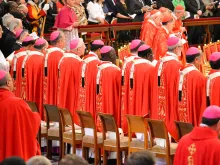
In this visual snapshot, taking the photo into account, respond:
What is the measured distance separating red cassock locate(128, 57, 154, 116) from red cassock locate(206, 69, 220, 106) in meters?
1.49

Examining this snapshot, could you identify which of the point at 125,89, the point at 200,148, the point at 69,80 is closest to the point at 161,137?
the point at 125,89

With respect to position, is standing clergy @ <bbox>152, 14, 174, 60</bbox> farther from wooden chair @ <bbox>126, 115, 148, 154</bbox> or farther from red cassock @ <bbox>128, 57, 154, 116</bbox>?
wooden chair @ <bbox>126, 115, 148, 154</bbox>

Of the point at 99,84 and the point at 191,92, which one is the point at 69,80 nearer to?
the point at 99,84

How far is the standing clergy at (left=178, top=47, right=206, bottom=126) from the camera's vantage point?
52.9 ft

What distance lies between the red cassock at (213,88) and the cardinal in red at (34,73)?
4.25 m

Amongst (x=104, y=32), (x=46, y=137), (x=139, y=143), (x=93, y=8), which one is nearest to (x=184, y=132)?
(x=139, y=143)

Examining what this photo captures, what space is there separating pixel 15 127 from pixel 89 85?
168 inches

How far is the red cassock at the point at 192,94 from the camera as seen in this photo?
16.1 metres

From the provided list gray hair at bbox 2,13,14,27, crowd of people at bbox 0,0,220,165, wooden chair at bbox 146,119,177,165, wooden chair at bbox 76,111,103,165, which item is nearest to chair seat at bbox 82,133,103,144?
wooden chair at bbox 76,111,103,165

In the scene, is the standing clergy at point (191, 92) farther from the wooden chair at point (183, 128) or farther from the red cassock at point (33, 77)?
the red cassock at point (33, 77)

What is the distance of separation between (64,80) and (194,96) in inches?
125

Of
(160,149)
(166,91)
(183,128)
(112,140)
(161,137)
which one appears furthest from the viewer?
(166,91)

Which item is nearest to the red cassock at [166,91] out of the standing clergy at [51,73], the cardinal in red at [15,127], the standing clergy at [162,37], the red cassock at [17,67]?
the standing clergy at [51,73]

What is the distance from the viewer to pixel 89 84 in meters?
17.7
